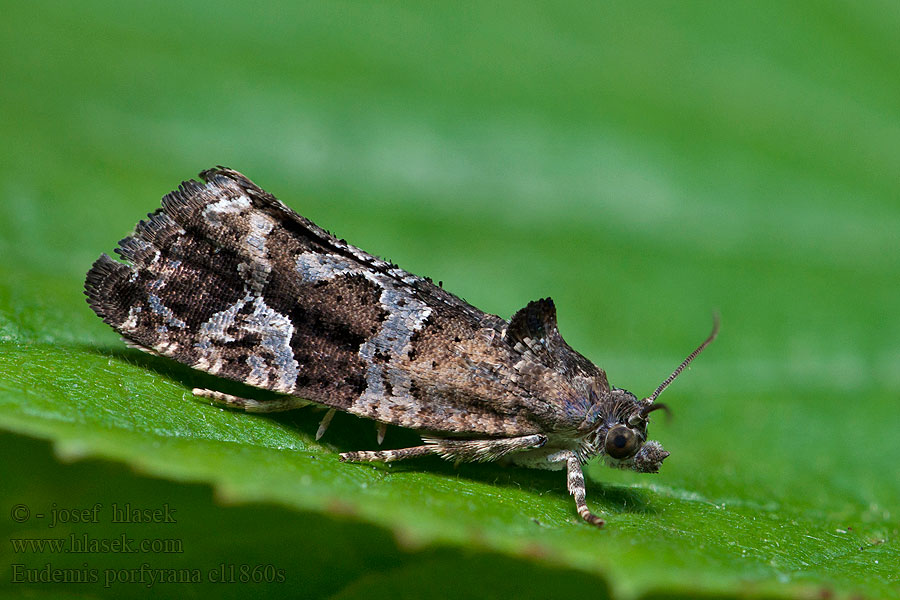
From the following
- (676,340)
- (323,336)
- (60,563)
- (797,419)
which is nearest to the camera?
(60,563)

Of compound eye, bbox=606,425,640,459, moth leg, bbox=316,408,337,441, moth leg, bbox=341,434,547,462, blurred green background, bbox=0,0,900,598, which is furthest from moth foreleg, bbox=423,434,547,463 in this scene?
moth leg, bbox=316,408,337,441

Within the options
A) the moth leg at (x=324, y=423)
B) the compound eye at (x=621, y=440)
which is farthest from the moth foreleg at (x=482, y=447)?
the moth leg at (x=324, y=423)

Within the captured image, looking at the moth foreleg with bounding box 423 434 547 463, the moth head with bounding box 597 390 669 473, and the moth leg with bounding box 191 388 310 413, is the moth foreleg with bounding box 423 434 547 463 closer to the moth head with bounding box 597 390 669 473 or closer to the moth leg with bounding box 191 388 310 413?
the moth head with bounding box 597 390 669 473

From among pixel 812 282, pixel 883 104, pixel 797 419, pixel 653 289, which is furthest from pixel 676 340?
pixel 883 104

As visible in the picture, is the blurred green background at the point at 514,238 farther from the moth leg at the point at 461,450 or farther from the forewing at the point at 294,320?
the forewing at the point at 294,320

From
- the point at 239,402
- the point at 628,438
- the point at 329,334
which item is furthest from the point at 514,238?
the point at 239,402

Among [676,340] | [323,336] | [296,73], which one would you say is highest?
[296,73]

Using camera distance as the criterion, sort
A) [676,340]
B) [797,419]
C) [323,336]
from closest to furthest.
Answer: [323,336], [797,419], [676,340]

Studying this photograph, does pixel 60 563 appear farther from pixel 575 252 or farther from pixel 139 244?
pixel 575 252
